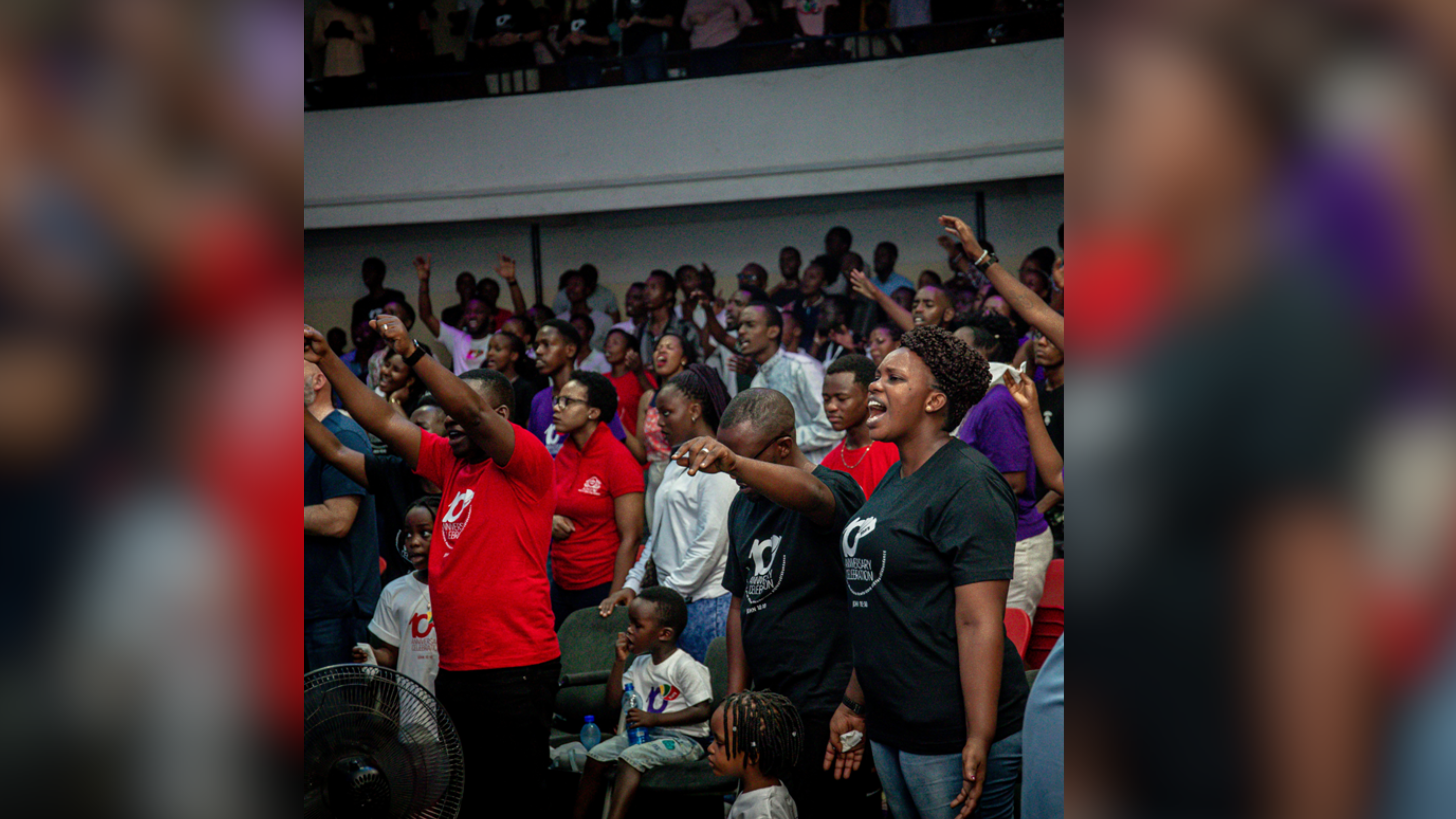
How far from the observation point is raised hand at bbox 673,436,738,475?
288cm

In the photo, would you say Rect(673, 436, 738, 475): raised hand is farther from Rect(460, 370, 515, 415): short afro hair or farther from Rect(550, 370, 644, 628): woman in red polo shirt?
Rect(550, 370, 644, 628): woman in red polo shirt

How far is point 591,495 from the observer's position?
216 inches

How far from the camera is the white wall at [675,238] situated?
10.6 meters

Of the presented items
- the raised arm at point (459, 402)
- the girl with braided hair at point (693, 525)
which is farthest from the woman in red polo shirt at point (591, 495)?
the raised arm at point (459, 402)

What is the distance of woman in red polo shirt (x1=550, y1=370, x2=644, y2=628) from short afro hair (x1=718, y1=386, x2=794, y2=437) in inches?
67.5

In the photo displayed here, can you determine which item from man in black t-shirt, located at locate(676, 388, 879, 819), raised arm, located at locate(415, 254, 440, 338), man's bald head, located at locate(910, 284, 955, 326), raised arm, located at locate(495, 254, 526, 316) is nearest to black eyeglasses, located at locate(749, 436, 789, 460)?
man in black t-shirt, located at locate(676, 388, 879, 819)

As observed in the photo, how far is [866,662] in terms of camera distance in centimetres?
297

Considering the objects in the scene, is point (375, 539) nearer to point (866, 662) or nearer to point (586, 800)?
point (586, 800)

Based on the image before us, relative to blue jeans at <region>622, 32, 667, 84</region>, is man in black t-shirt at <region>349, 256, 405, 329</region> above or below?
below

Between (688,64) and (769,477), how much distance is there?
25.6 ft

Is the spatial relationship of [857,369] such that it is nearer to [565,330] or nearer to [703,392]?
[703,392]
